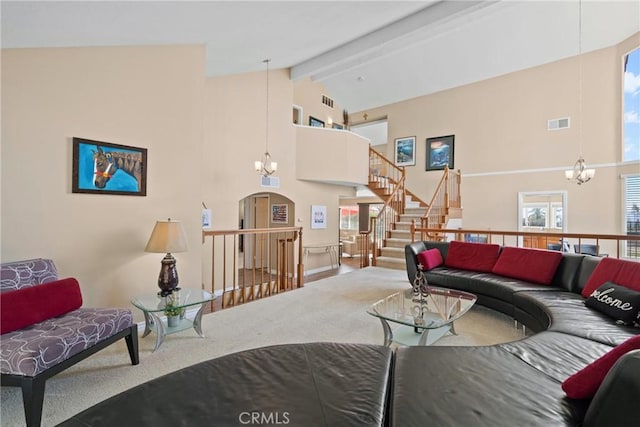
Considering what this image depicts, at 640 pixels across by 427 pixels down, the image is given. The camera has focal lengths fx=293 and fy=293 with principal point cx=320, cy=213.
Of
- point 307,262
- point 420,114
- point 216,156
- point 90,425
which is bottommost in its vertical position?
point 307,262

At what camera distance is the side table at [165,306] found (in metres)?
2.72

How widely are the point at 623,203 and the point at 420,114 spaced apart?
216 inches

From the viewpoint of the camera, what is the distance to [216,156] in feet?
18.9

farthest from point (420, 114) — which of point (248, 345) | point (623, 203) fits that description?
point (248, 345)

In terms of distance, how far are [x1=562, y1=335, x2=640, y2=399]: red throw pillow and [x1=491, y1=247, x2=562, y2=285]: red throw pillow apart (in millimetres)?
2605

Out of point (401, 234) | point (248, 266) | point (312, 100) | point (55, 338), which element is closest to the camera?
point (55, 338)

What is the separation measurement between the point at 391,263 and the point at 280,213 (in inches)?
126

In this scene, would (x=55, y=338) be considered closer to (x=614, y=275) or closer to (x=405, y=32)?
(x=614, y=275)

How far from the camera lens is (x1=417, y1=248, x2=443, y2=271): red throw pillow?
425cm

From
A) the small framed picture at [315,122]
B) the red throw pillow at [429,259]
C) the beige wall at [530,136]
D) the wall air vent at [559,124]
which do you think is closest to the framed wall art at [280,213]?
the small framed picture at [315,122]

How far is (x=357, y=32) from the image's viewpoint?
5109 mm

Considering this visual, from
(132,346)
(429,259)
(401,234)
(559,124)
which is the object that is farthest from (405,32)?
(132,346)

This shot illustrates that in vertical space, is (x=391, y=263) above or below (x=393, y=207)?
below

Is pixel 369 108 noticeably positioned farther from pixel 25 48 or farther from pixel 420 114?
pixel 25 48
